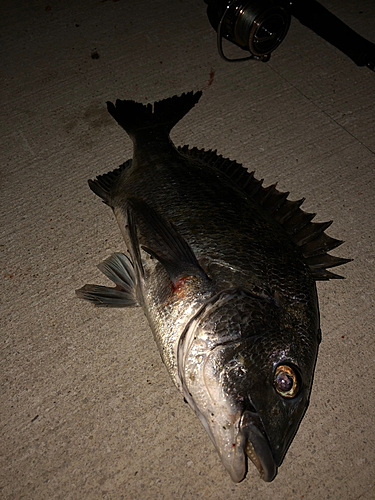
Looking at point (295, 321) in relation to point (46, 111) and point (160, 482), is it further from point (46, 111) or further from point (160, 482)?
point (46, 111)

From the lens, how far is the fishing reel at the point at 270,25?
2205mm

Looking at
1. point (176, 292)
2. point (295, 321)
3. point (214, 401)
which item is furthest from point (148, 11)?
point (214, 401)

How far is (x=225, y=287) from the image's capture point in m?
1.45

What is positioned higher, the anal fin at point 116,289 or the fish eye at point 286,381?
the anal fin at point 116,289

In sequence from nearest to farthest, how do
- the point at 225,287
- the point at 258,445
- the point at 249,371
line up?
the point at 258,445 → the point at 249,371 → the point at 225,287

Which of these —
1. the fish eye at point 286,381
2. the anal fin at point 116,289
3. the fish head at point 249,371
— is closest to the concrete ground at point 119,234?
the anal fin at point 116,289

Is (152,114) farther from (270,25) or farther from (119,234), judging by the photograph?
(270,25)

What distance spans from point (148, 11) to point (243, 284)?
2656 millimetres

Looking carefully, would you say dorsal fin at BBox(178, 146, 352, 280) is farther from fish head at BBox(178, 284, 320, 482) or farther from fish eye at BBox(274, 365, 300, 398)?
fish eye at BBox(274, 365, 300, 398)

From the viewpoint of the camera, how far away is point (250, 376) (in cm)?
127

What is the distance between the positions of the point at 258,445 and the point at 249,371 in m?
0.23

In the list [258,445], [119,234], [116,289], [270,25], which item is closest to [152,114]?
[119,234]

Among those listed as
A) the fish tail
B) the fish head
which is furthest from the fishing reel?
the fish head

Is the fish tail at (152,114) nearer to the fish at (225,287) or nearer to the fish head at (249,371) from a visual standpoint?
the fish at (225,287)
